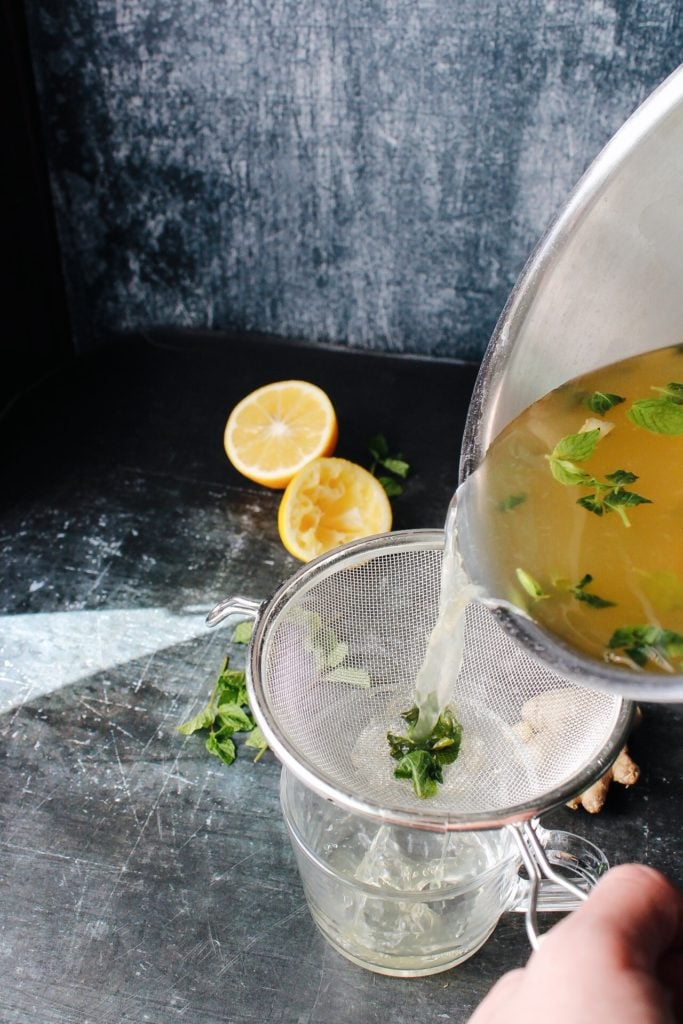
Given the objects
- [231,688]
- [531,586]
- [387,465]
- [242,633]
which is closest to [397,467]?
[387,465]

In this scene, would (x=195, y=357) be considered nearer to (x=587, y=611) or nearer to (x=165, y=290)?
(x=165, y=290)

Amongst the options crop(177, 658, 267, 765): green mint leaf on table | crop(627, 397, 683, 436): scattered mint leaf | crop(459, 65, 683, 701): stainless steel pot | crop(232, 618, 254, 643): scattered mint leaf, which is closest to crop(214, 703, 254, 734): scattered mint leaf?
crop(177, 658, 267, 765): green mint leaf on table

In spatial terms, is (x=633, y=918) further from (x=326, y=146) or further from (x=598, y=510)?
(x=326, y=146)

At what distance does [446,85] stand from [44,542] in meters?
1.14

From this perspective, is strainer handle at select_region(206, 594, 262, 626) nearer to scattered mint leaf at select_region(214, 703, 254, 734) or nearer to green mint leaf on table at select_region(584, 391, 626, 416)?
scattered mint leaf at select_region(214, 703, 254, 734)

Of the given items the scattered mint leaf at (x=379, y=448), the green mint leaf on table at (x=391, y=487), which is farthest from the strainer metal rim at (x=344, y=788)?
the scattered mint leaf at (x=379, y=448)

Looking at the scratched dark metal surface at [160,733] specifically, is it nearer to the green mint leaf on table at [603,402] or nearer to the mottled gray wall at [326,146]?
the mottled gray wall at [326,146]

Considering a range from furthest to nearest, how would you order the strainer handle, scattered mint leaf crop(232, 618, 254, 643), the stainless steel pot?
1. scattered mint leaf crop(232, 618, 254, 643)
2. the strainer handle
3. the stainless steel pot

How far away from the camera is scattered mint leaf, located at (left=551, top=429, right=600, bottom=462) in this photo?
126 centimetres

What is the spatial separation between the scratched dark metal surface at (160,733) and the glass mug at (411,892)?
4cm

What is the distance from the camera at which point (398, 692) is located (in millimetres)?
1538

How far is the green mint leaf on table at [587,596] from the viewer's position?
1.16 metres

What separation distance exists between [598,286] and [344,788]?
70cm

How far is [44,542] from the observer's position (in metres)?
1.87
